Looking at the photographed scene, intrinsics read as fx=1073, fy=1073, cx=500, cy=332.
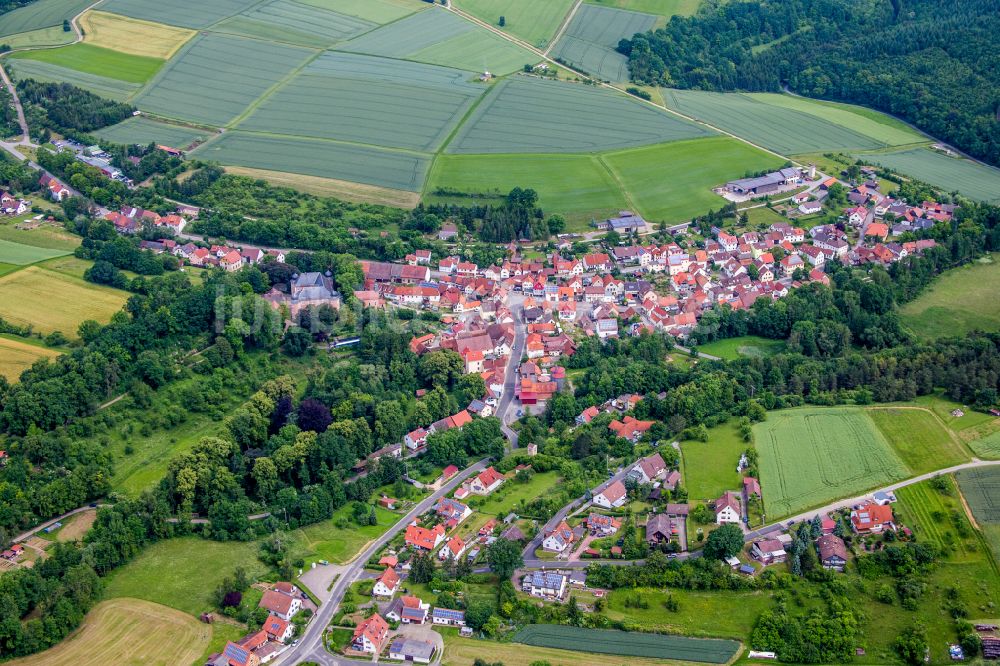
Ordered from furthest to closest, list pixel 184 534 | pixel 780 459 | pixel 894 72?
pixel 894 72 → pixel 780 459 → pixel 184 534

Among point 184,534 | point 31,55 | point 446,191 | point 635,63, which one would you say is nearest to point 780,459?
point 184,534

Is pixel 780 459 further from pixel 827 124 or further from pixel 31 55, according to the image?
pixel 31 55

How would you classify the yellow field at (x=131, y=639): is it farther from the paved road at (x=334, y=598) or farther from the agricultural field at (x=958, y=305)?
the agricultural field at (x=958, y=305)

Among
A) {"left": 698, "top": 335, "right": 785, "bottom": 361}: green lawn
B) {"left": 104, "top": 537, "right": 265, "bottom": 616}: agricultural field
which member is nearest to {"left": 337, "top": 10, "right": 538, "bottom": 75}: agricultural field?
{"left": 698, "top": 335, "right": 785, "bottom": 361}: green lawn

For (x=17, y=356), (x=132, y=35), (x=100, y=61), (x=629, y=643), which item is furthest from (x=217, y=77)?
(x=629, y=643)

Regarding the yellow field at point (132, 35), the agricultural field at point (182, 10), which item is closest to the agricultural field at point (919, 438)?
the yellow field at point (132, 35)

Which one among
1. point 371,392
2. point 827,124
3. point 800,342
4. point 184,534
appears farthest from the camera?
point 827,124
